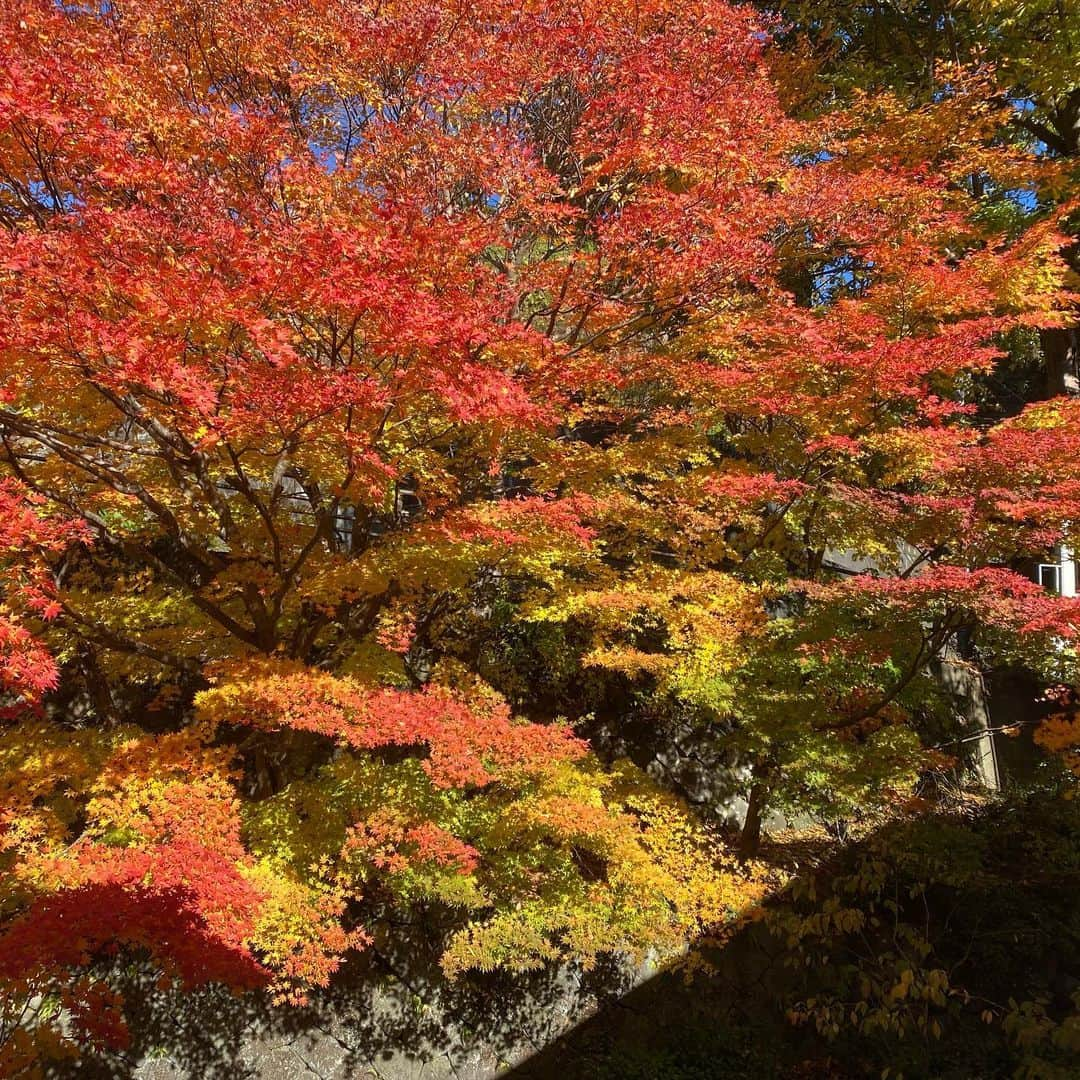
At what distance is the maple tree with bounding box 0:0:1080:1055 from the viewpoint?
5699mm

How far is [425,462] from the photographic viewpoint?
8.33 m

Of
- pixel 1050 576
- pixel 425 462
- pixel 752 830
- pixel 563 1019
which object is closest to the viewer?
pixel 425 462

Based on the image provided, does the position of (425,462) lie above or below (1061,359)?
below

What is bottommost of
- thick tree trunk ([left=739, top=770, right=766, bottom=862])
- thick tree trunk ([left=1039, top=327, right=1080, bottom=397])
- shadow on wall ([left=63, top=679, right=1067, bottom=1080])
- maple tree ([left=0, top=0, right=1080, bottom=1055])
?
shadow on wall ([left=63, top=679, right=1067, bottom=1080])

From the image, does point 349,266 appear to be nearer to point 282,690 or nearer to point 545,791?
point 282,690

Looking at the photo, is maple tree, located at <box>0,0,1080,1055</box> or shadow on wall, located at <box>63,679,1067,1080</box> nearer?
maple tree, located at <box>0,0,1080,1055</box>

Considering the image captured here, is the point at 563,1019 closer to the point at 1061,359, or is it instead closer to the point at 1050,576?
the point at 1061,359

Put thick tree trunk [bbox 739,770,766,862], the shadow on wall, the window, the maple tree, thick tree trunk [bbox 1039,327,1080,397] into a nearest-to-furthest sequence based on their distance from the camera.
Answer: the maple tree < the shadow on wall < thick tree trunk [bbox 739,770,766,862] < thick tree trunk [bbox 1039,327,1080,397] < the window

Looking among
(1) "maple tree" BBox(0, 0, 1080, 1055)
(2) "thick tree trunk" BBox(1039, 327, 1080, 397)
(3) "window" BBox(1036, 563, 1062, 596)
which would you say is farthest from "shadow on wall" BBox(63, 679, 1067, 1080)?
(2) "thick tree trunk" BBox(1039, 327, 1080, 397)

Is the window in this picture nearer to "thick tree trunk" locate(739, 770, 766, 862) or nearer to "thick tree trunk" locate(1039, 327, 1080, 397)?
"thick tree trunk" locate(1039, 327, 1080, 397)

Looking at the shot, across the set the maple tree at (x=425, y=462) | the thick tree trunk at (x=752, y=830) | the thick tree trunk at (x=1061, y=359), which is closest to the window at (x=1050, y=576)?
the thick tree trunk at (x=1061, y=359)

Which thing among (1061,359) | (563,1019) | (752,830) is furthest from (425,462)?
(1061,359)

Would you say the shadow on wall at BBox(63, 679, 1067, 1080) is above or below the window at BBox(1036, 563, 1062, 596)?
below

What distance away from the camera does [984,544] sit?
7.17 metres
